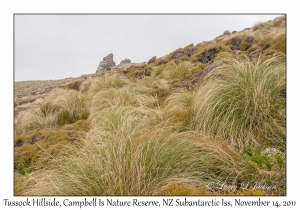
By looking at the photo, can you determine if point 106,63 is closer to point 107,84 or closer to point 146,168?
point 107,84

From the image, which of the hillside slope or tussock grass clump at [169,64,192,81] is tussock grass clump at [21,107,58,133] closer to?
the hillside slope

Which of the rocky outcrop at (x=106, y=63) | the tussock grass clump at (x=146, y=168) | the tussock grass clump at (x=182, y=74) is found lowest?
the tussock grass clump at (x=146, y=168)

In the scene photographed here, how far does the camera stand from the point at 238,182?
238cm

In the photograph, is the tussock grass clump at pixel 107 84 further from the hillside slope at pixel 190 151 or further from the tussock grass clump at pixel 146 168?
the tussock grass clump at pixel 146 168

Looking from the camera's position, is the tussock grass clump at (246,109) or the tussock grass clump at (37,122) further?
the tussock grass clump at (37,122)

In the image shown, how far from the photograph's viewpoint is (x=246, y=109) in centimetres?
352

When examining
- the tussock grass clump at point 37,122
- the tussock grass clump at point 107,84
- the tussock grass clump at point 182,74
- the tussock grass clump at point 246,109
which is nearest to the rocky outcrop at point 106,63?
the tussock grass clump at point 107,84

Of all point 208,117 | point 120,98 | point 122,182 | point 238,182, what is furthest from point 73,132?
point 238,182

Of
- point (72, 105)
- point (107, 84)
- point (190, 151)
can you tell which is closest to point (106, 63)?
point (107, 84)

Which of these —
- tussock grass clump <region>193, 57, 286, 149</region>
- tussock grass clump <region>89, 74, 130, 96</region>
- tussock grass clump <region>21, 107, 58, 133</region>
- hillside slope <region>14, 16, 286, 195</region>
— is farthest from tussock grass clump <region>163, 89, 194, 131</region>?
tussock grass clump <region>89, 74, 130, 96</region>

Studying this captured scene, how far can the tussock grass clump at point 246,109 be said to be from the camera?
3.29 m

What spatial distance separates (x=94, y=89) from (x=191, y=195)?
377 inches

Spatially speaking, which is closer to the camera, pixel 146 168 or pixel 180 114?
pixel 146 168
